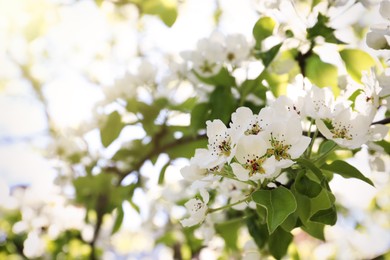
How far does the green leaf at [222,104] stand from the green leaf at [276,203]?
0.46 metres

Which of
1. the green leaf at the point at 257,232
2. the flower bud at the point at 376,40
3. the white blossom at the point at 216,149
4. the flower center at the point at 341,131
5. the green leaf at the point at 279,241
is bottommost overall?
the green leaf at the point at 257,232

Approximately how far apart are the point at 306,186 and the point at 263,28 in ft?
1.76

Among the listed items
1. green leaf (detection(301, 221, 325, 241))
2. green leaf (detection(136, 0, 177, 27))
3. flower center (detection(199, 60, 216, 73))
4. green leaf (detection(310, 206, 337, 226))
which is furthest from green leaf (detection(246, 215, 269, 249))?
green leaf (detection(136, 0, 177, 27))

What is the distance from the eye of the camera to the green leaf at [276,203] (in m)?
0.69

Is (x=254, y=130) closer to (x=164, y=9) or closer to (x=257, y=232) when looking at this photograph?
(x=257, y=232)

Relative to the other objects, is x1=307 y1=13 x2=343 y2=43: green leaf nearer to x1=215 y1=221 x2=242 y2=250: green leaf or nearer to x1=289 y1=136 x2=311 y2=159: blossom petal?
x1=289 y1=136 x2=311 y2=159: blossom petal

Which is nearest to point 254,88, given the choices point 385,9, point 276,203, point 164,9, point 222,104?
point 222,104

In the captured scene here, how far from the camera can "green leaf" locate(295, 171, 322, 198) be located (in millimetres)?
766

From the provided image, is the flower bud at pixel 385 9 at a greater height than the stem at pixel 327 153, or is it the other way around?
the flower bud at pixel 385 9

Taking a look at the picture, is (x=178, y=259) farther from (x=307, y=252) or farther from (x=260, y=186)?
(x=260, y=186)

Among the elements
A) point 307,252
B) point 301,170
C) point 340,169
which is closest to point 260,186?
point 301,170

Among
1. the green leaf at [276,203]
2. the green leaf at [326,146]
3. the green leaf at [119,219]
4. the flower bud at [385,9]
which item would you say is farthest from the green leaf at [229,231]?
the flower bud at [385,9]

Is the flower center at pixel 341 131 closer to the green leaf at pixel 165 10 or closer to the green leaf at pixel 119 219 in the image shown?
the green leaf at pixel 165 10

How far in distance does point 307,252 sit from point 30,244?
1654 mm
